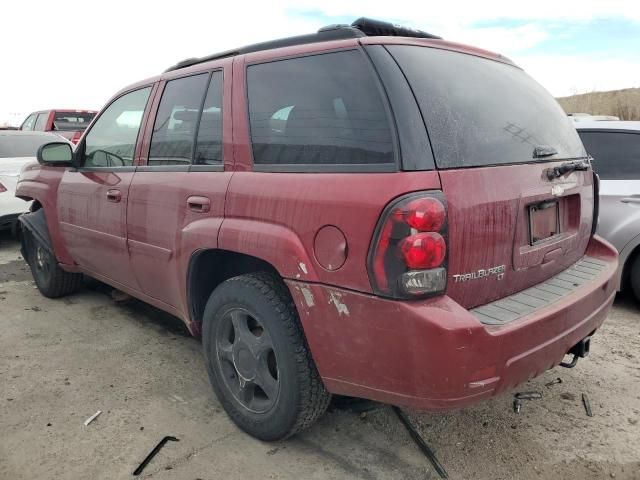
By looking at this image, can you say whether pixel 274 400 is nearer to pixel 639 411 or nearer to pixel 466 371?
pixel 466 371

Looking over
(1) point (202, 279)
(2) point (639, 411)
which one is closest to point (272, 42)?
(1) point (202, 279)

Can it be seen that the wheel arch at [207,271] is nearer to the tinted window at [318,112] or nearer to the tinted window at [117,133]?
the tinted window at [318,112]

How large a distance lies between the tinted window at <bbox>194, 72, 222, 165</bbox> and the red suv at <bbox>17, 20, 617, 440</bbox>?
0.02m

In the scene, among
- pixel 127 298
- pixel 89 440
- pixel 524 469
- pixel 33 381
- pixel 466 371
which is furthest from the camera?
pixel 127 298

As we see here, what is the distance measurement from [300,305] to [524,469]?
1.25m

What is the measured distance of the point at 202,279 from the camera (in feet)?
9.39

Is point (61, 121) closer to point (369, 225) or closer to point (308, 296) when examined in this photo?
point (308, 296)

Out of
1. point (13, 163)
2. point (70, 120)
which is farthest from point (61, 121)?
point (13, 163)

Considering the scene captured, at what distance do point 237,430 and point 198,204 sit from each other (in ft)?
3.80

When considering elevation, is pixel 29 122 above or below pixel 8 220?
above

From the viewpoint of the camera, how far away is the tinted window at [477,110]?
2.07m

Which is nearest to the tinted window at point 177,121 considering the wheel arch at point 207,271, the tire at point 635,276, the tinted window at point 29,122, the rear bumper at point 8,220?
the wheel arch at point 207,271

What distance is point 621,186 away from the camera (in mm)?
4422

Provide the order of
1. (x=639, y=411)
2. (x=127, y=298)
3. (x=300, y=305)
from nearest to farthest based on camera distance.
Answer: (x=300, y=305) → (x=639, y=411) → (x=127, y=298)
